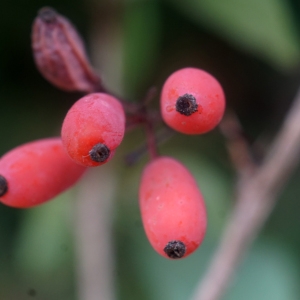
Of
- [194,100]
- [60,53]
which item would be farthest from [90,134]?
[60,53]

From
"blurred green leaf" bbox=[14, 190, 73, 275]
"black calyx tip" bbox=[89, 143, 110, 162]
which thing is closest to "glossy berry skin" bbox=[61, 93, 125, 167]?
"black calyx tip" bbox=[89, 143, 110, 162]

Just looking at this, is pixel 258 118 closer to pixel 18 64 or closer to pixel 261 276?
pixel 261 276

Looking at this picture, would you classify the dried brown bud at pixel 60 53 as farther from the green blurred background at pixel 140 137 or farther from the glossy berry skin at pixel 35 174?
the green blurred background at pixel 140 137

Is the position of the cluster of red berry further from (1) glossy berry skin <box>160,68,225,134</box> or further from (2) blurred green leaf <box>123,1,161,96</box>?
(2) blurred green leaf <box>123,1,161,96</box>

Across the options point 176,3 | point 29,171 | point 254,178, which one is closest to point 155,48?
point 176,3

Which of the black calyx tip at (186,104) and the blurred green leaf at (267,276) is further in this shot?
the blurred green leaf at (267,276)

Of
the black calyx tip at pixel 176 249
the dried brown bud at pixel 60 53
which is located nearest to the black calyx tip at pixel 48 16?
the dried brown bud at pixel 60 53
